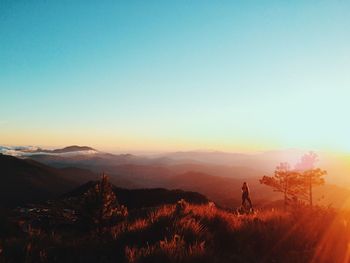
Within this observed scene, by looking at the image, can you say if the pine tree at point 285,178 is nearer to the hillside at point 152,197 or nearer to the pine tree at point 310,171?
the pine tree at point 310,171

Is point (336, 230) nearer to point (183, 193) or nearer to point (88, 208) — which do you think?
point (88, 208)

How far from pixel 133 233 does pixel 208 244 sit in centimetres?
162

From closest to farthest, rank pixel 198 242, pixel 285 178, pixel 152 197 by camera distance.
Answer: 1. pixel 198 242
2. pixel 285 178
3. pixel 152 197

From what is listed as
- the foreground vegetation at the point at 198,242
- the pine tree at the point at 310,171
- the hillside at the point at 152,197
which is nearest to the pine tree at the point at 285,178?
the pine tree at the point at 310,171

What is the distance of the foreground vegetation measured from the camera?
626 centimetres

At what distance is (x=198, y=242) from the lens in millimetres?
7285

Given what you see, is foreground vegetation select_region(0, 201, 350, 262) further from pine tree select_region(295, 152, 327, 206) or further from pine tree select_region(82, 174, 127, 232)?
pine tree select_region(295, 152, 327, 206)

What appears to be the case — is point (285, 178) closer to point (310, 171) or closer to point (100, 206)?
point (310, 171)

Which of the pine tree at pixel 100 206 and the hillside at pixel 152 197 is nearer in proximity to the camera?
the pine tree at pixel 100 206

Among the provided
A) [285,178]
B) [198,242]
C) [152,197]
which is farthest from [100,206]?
[152,197]

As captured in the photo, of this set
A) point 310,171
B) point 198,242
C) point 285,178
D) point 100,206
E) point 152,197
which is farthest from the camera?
point 152,197


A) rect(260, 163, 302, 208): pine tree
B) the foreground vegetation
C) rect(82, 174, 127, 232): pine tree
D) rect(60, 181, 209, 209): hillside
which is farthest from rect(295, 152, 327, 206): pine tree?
the foreground vegetation

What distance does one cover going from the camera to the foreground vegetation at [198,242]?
6.26 meters

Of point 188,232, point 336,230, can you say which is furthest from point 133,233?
point 336,230
